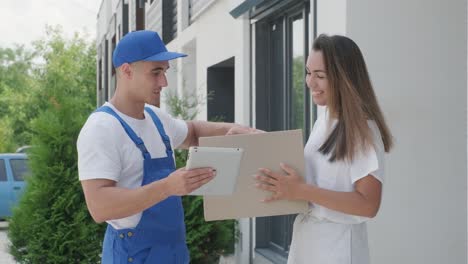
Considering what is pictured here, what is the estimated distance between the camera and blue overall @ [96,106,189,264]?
3.04 m

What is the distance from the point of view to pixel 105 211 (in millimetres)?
2836

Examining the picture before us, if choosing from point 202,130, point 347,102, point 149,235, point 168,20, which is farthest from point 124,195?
point 168,20

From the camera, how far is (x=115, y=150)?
2.93 m

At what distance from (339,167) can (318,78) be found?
0.36m

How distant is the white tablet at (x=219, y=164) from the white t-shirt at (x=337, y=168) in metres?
0.31

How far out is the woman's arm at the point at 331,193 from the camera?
8.77 feet

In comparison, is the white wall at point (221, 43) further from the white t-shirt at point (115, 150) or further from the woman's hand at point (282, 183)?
the woman's hand at point (282, 183)

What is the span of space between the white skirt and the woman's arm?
0.41 ft

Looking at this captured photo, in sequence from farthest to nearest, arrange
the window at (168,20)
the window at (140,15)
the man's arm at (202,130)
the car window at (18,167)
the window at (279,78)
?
the window at (140,15) → the car window at (18,167) → the window at (168,20) → the window at (279,78) → the man's arm at (202,130)

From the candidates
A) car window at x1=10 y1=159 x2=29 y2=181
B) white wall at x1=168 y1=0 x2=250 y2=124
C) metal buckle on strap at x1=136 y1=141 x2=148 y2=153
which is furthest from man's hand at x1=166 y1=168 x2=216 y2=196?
car window at x1=10 y1=159 x2=29 y2=181

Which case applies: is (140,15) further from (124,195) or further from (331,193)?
(331,193)

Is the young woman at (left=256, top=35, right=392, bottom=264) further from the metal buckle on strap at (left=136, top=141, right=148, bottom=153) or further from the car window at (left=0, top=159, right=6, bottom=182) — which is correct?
the car window at (left=0, top=159, right=6, bottom=182)

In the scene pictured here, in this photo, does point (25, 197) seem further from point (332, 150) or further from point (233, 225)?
point (332, 150)

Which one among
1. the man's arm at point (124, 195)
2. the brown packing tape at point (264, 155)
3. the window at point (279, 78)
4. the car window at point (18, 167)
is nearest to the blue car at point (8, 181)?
the car window at point (18, 167)
